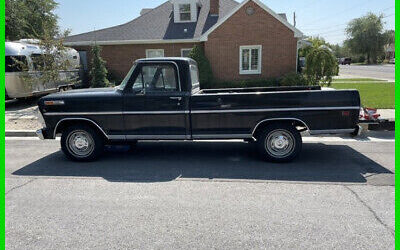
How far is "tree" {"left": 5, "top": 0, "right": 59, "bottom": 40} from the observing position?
23403mm

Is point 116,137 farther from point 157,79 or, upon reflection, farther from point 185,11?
point 185,11

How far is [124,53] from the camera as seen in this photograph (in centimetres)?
1867

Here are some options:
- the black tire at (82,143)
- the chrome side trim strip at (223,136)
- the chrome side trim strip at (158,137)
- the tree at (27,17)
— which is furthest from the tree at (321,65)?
the tree at (27,17)

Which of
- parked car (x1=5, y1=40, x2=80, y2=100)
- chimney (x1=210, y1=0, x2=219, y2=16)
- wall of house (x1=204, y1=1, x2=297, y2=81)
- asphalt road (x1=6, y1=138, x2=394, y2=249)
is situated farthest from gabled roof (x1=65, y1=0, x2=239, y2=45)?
asphalt road (x1=6, y1=138, x2=394, y2=249)

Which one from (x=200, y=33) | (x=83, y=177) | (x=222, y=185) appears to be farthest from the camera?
(x=200, y=33)

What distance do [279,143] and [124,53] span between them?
15.2m

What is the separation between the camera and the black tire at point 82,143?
6031mm

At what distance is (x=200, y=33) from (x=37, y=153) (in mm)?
13303

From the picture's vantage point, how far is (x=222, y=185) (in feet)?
15.4

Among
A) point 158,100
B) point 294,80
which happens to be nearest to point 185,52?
point 294,80

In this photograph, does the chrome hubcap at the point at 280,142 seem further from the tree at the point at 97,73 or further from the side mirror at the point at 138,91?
the tree at the point at 97,73

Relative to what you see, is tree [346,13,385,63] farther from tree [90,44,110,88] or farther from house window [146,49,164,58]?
tree [90,44,110,88]

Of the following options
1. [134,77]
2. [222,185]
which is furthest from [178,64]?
[222,185]

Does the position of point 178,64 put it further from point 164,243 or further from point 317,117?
point 164,243
